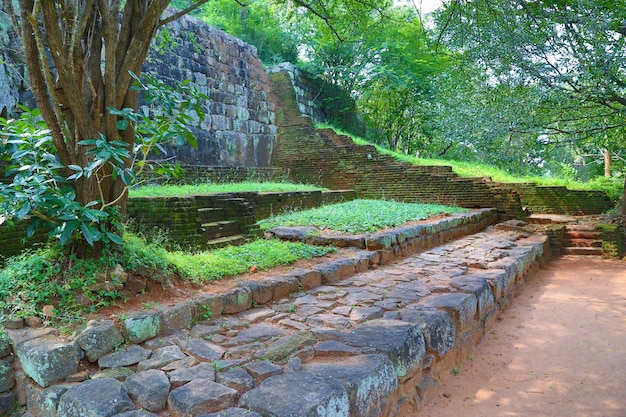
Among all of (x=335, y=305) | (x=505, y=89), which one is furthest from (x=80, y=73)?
(x=505, y=89)

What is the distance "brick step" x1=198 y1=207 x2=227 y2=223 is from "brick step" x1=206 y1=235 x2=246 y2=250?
0.35 m

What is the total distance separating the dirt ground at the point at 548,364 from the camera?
2.96 metres

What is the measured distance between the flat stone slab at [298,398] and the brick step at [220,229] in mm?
3212

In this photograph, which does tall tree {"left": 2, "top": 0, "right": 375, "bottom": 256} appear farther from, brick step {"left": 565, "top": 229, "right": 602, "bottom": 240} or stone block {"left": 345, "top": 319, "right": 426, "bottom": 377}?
brick step {"left": 565, "top": 229, "right": 602, "bottom": 240}

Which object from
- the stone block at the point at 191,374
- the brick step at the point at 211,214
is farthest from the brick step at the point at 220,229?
the stone block at the point at 191,374

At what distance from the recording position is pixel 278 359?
7.90ft

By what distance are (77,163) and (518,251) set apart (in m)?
5.81

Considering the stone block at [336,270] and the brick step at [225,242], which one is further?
the brick step at [225,242]

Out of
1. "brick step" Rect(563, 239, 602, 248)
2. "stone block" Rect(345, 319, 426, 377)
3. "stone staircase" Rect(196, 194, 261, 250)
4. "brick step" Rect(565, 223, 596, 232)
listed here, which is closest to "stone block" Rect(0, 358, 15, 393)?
"stone block" Rect(345, 319, 426, 377)

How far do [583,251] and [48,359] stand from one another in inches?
352

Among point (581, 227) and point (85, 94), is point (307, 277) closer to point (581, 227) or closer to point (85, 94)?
point (85, 94)

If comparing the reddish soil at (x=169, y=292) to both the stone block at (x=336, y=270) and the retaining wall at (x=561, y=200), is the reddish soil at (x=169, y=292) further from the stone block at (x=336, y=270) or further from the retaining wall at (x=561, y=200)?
the retaining wall at (x=561, y=200)

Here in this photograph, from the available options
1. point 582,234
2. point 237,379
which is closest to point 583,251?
point 582,234

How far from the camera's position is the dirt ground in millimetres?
2965
